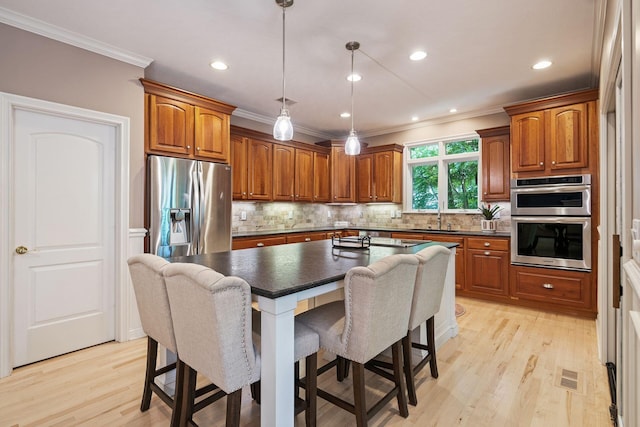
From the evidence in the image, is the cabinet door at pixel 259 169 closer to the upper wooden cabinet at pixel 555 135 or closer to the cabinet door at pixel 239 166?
the cabinet door at pixel 239 166

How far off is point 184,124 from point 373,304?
112 inches

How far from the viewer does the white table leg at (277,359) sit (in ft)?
4.38

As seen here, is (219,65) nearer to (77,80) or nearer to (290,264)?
(77,80)

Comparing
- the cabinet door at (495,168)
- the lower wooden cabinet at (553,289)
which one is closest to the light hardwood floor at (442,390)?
the lower wooden cabinet at (553,289)

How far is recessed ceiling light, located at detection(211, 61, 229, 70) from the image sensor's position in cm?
318

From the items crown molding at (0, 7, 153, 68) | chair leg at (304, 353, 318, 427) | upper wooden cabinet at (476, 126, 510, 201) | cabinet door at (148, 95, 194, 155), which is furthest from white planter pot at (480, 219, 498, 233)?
crown molding at (0, 7, 153, 68)

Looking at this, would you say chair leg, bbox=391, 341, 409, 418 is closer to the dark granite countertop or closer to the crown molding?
the dark granite countertop

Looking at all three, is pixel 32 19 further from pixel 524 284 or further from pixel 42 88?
pixel 524 284

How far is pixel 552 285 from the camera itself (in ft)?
12.0

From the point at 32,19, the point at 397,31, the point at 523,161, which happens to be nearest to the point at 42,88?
the point at 32,19

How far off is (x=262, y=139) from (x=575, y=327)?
4280 mm

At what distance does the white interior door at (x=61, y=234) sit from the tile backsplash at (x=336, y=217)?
1.99 m

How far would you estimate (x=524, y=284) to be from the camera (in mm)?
3848

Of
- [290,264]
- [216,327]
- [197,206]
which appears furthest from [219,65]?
[216,327]
